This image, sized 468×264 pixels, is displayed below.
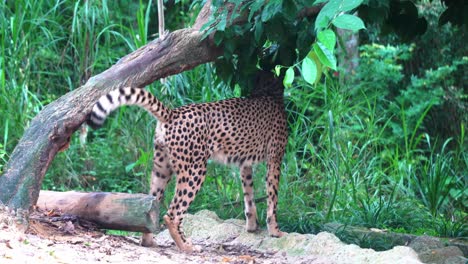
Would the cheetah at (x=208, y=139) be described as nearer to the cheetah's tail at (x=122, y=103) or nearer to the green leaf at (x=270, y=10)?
the cheetah's tail at (x=122, y=103)

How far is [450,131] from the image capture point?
10516 millimetres

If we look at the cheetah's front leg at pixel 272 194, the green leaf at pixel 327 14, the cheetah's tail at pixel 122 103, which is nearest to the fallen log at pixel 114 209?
the cheetah's tail at pixel 122 103

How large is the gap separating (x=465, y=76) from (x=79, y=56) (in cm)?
556

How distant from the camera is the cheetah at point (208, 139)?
17.6ft

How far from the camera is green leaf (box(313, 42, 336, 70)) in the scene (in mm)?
2750

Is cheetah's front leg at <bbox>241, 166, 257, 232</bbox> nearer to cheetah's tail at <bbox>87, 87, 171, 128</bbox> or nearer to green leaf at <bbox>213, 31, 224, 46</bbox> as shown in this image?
cheetah's tail at <bbox>87, 87, 171, 128</bbox>

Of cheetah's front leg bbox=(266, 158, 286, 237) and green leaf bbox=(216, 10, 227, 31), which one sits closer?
green leaf bbox=(216, 10, 227, 31)

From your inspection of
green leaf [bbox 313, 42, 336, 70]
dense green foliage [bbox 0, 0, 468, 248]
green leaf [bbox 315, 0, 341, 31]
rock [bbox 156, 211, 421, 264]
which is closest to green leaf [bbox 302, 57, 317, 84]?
green leaf [bbox 313, 42, 336, 70]

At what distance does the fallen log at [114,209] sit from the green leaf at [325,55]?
101 inches

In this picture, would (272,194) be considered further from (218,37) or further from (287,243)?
(218,37)

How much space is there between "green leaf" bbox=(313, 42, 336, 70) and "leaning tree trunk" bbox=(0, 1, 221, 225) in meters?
2.79

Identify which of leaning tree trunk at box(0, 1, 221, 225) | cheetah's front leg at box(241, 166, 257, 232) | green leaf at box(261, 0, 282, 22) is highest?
green leaf at box(261, 0, 282, 22)

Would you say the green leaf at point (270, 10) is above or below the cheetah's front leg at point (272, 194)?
above

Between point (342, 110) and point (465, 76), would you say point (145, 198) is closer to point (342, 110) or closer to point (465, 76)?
point (342, 110)
